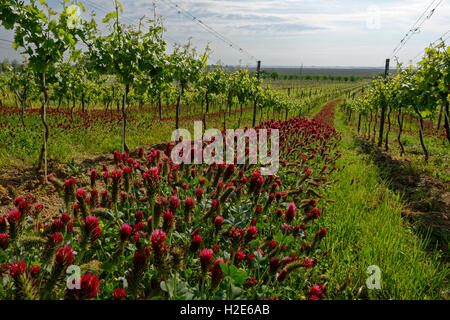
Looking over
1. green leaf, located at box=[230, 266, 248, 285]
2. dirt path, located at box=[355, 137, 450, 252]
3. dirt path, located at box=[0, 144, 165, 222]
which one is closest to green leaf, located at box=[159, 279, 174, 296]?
green leaf, located at box=[230, 266, 248, 285]

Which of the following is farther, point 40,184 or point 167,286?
point 40,184

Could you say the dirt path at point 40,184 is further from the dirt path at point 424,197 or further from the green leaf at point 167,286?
the dirt path at point 424,197

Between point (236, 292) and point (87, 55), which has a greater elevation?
point (87, 55)

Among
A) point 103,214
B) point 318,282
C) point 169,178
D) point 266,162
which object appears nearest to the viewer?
point 103,214

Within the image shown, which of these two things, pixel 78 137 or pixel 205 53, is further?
pixel 205 53

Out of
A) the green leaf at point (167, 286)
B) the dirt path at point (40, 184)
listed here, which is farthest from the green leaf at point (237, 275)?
the dirt path at point (40, 184)

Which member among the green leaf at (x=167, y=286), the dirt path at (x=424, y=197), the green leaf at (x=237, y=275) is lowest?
the dirt path at (x=424, y=197)

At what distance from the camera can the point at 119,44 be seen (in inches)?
248

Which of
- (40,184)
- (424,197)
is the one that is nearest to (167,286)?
(40,184)

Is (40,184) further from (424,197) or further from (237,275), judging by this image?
(424,197)

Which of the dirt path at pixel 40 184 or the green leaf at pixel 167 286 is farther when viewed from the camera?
the dirt path at pixel 40 184

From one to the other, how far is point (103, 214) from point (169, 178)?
4.10 ft
